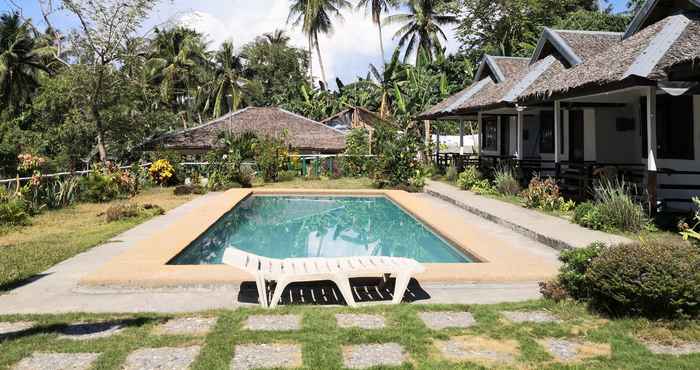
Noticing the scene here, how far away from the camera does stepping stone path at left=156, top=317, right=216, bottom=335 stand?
486 cm

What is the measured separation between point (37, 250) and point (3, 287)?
8.02ft

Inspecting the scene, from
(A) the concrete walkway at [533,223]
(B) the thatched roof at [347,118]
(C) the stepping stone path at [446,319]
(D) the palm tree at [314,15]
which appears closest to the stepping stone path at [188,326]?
(C) the stepping stone path at [446,319]

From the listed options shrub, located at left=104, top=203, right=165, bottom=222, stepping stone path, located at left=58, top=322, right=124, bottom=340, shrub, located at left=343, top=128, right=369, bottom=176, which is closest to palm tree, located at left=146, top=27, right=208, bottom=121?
shrub, located at left=343, top=128, right=369, bottom=176

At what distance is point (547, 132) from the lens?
63.0 ft

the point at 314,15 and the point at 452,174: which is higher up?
the point at 314,15

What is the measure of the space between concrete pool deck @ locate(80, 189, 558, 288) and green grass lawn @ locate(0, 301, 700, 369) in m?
1.24

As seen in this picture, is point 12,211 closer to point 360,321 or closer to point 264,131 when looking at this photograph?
point 360,321

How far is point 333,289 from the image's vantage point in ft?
21.3

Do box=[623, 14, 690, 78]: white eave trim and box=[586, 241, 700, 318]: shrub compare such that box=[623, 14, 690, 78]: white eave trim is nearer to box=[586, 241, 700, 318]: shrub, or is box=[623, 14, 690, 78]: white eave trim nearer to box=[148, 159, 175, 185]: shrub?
box=[586, 241, 700, 318]: shrub

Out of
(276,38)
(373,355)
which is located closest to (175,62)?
(276,38)

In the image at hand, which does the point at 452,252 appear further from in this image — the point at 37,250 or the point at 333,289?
the point at 37,250

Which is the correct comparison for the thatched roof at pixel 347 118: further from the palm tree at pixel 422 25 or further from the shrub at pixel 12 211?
the shrub at pixel 12 211

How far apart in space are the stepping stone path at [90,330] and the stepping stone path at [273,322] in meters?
1.15

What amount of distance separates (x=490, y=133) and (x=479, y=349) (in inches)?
828
